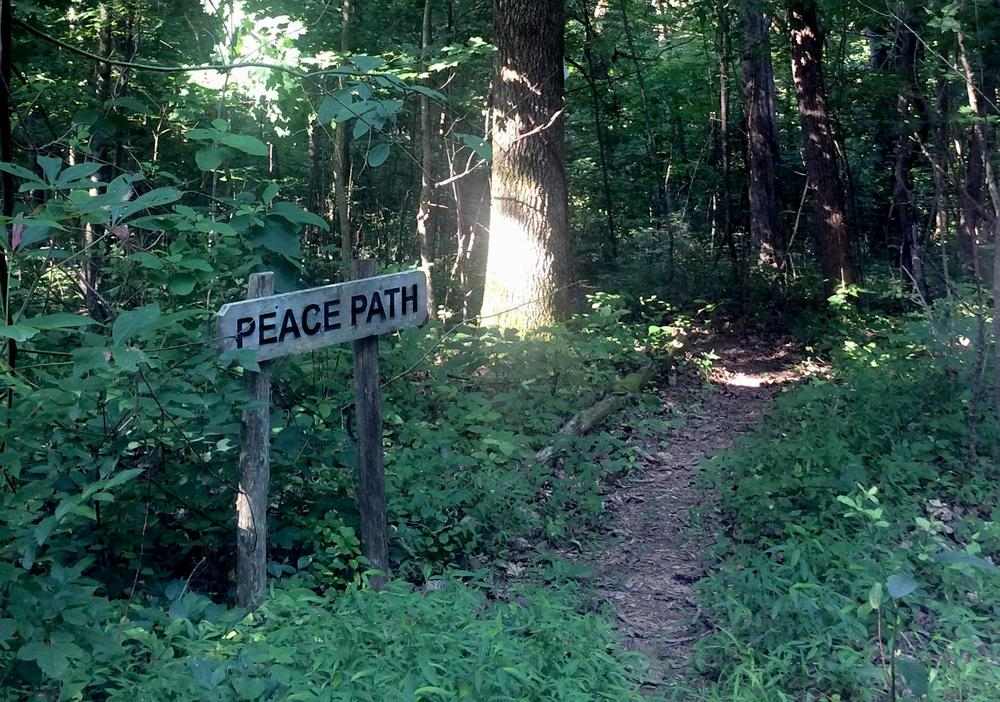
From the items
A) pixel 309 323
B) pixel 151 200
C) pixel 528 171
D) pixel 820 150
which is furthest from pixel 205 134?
pixel 820 150

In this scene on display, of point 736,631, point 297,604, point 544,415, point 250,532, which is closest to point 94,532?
point 250,532

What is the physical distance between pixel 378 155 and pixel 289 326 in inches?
69.0

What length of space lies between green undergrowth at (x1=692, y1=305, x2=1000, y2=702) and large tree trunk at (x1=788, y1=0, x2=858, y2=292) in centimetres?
568

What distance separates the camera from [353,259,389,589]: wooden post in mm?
5195

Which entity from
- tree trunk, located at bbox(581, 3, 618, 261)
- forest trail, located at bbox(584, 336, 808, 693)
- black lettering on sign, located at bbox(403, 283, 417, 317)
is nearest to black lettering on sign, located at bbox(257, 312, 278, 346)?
black lettering on sign, located at bbox(403, 283, 417, 317)

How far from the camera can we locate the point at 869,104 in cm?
1606

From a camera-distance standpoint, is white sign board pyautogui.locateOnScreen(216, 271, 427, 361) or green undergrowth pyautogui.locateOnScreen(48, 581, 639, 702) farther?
white sign board pyautogui.locateOnScreen(216, 271, 427, 361)

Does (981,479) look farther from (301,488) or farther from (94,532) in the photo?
(94,532)

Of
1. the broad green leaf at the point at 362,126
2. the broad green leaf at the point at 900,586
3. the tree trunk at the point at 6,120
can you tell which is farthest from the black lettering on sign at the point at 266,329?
the broad green leaf at the point at 900,586

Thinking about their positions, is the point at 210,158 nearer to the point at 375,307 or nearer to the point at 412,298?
the point at 375,307

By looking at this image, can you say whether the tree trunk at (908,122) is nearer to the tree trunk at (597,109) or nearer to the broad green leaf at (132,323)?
the tree trunk at (597,109)

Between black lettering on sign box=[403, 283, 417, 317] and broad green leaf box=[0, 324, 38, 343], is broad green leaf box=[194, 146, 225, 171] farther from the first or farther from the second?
black lettering on sign box=[403, 283, 417, 317]

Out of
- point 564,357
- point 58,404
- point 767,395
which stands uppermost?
point 58,404

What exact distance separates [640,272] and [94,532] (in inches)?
422
